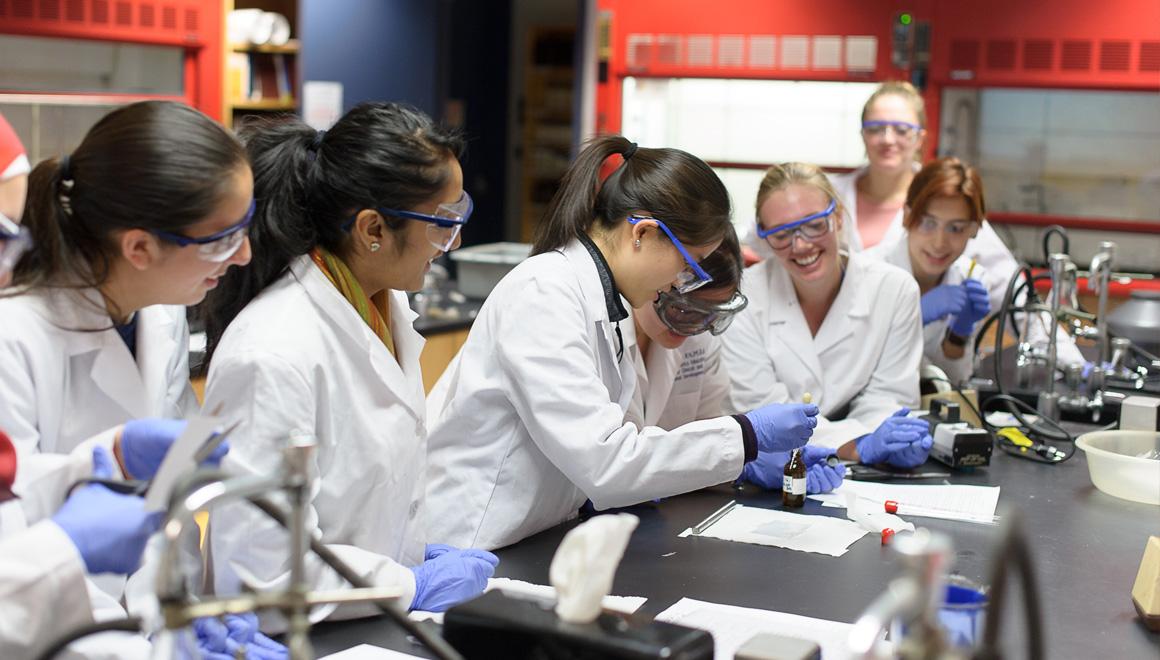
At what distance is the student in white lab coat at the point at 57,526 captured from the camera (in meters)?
→ 1.32

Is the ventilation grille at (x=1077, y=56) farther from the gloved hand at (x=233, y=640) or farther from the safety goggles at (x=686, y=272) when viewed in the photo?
the gloved hand at (x=233, y=640)

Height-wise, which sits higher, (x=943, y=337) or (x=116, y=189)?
(x=116, y=189)

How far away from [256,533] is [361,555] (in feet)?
0.52

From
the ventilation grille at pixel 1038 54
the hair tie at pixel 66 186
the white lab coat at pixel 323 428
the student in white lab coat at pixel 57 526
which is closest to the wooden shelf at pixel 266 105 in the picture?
the ventilation grille at pixel 1038 54

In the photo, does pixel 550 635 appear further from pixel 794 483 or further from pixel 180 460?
pixel 794 483

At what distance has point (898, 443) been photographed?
2.68 metres

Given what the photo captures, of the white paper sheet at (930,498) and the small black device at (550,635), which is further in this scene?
the white paper sheet at (930,498)

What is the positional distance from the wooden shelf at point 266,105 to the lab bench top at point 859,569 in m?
5.11

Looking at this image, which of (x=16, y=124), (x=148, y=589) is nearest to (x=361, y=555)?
(x=148, y=589)

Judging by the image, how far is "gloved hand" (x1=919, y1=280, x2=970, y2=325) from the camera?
3.51 m

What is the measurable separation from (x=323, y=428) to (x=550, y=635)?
66 centimetres

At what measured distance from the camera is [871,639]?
88 centimetres

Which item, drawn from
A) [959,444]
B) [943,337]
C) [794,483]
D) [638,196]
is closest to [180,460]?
[638,196]

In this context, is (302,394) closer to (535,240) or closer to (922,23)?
(535,240)
